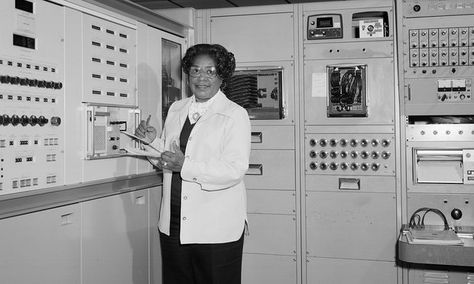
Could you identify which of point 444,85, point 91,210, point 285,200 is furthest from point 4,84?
point 444,85

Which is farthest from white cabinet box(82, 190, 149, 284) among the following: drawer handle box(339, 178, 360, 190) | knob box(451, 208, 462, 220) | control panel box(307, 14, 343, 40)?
knob box(451, 208, 462, 220)

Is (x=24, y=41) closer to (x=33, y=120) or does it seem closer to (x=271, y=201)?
(x=33, y=120)

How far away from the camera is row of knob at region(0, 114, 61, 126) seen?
1.98 m

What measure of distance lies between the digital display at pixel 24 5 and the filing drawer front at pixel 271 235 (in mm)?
1914

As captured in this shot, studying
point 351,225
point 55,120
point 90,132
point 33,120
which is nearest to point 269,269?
point 351,225

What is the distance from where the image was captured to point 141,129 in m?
2.59

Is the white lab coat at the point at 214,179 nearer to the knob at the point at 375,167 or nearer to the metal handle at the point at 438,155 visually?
the knob at the point at 375,167

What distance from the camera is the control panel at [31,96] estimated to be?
199 centimetres

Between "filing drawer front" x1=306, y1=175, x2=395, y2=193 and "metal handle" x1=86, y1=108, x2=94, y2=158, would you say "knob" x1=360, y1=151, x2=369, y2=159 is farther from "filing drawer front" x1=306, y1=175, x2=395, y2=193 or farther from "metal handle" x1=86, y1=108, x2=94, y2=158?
"metal handle" x1=86, y1=108, x2=94, y2=158

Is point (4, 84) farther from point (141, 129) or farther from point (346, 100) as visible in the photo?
point (346, 100)

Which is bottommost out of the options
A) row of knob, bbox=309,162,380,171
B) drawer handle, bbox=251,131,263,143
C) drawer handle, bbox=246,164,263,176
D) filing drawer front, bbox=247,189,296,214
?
filing drawer front, bbox=247,189,296,214

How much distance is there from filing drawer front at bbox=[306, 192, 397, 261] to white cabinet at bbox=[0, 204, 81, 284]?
1.57 metres

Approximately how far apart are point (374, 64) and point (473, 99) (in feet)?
2.02

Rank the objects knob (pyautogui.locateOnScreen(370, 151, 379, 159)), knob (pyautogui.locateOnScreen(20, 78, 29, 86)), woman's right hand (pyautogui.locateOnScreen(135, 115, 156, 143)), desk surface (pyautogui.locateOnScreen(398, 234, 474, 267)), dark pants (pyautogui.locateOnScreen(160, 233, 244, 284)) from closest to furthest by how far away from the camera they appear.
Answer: knob (pyautogui.locateOnScreen(20, 78, 29, 86)), dark pants (pyautogui.locateOnScreen(160, 233, 244, 284)), woman's right hand (pyautogui.locateOnScreen(135, 115, 156, 143)), desk surface (pyautogui.locateOnScreen(398, 234, 474, 267)), knob (pyautogui.locateOnScreen(370, 151, 379, 159))
